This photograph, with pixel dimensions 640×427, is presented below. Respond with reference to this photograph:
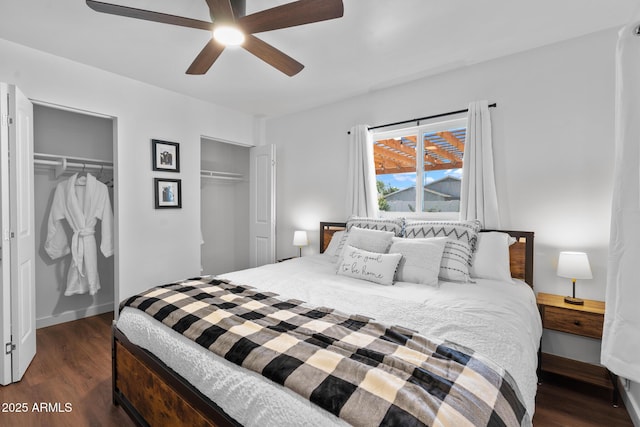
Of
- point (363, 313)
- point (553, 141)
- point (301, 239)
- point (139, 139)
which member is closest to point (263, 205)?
point (301, 239)

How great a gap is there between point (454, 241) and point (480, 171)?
2.53ft

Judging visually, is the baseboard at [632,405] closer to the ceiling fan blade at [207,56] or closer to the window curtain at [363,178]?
the window curtain at [363,178]

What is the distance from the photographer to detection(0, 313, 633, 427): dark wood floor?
1.81m

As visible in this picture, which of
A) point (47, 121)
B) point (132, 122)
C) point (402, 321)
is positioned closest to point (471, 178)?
point (402, 321)

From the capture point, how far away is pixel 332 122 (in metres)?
3.79

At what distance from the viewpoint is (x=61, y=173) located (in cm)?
315

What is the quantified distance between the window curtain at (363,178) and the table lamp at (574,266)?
1.69 m

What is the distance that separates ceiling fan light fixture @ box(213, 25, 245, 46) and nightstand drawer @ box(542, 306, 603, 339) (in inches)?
111

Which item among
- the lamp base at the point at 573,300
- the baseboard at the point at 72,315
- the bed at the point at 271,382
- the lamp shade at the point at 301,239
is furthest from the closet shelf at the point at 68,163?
the lamp base at the point at 573,300

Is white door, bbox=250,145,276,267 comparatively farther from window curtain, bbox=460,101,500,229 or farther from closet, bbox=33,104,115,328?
window curtain, bbox=460,101,500,229

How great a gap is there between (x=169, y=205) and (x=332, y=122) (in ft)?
7.23

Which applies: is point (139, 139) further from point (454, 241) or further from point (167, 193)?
point (454, 241)

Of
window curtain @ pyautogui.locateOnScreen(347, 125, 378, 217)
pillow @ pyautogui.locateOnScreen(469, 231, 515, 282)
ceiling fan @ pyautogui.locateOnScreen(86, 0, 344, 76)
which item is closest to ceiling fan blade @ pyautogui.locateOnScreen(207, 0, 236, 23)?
ceiling fan @ pyautogui.locateOnScreen(86, 0, 344, 76)

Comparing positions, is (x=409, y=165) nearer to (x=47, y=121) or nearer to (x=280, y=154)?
(x=280, y=154)
